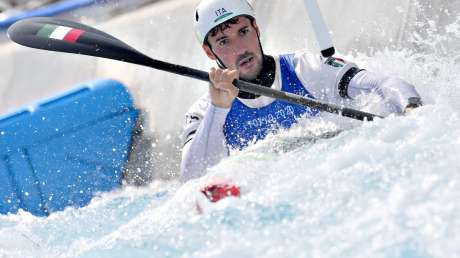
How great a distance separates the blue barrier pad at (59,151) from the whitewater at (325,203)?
3.43 feet

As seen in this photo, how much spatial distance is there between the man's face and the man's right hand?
0.81ft

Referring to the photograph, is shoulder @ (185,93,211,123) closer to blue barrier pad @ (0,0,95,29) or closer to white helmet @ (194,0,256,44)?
white helmet @ (194,0,256,44)

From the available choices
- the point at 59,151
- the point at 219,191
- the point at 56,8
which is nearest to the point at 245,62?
the point at 219,191

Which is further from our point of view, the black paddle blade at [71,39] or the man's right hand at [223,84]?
the black paddle blade at [71,39]

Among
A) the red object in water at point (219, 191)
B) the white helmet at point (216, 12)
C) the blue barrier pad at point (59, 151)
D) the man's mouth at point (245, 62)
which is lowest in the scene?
the blue barrier pad at point (59, 151)

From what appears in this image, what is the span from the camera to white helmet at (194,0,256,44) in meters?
2.91

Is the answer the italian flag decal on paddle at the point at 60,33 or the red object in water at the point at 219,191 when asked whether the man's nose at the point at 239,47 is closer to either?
the italian flag decal on paddle at the point at 60,33

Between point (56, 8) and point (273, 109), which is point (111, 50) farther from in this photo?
point (56, 8)

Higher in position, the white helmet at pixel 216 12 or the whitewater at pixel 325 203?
the white helmet at pixel 216 12

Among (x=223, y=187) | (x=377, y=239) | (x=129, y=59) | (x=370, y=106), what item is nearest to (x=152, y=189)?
(x=129, y=59)

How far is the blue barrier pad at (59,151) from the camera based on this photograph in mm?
3922

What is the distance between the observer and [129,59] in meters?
2.86

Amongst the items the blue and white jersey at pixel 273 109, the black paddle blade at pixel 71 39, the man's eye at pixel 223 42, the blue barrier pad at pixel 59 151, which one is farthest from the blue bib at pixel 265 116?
the blue barrier pad at pixel 59 151

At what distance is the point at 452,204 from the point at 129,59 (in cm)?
147
